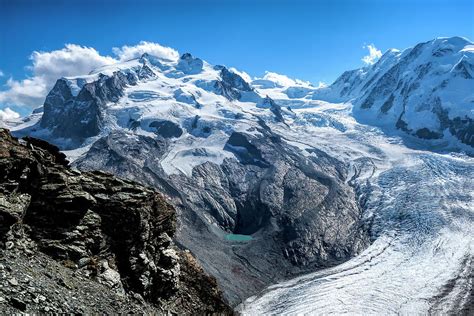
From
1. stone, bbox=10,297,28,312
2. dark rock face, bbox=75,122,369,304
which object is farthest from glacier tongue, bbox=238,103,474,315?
stone, bbox=10,297,28,312

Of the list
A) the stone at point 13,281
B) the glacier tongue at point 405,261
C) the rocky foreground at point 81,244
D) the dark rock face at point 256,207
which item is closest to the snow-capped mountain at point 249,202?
the dark rock face at point 256,207

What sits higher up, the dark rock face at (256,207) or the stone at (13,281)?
the dark rock face at (256,207)

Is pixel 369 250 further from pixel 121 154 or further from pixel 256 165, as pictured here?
pixel 121 154

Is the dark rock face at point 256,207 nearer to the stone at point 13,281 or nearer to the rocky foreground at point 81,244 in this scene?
the rocky foreground at point 81,244

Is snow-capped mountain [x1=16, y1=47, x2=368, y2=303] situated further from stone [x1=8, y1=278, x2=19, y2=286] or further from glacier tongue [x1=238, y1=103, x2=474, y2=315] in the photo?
stone [x1=8, y1=278, x2=19, y2=286]

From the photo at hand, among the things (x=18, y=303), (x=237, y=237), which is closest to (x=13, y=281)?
(x=18, y=303)

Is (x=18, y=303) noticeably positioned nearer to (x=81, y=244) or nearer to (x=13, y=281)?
(x=13, y=281)
